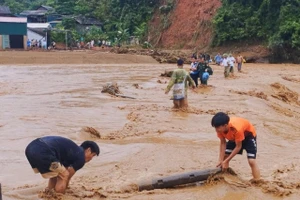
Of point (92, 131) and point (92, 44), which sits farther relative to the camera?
point (92, 44)

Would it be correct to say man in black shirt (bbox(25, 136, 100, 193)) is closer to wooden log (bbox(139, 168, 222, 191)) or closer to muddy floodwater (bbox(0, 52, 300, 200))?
muddy floodwater (bbox(0, 52, 300, 200))

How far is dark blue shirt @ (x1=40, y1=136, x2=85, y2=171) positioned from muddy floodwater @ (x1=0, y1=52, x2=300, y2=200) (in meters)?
0.50

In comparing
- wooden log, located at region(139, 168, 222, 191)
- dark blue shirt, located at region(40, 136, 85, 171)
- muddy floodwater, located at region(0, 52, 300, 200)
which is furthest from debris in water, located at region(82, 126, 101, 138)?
dark blue shirt, located at region(40, 136, 85, 171)

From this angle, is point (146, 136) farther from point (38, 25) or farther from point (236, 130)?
point (38, 25)

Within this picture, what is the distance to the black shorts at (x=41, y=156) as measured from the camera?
5.43 meters

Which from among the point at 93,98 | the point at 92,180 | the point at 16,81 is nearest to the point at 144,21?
the point at 16,81

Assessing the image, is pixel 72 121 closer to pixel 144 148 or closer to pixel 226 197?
pixel 144 148

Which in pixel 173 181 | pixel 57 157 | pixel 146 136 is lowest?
pixel 146 136

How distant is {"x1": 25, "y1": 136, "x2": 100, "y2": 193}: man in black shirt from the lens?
215 inches

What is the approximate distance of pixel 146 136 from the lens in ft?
31.6

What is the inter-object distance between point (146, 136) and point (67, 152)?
4.06 metres

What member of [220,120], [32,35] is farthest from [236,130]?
[32,35]

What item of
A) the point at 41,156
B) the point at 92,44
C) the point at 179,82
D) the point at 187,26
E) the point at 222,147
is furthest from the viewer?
the point at 187,26

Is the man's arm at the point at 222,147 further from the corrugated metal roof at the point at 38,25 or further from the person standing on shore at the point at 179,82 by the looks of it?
the corrugated metal roof at the point at 38,25
